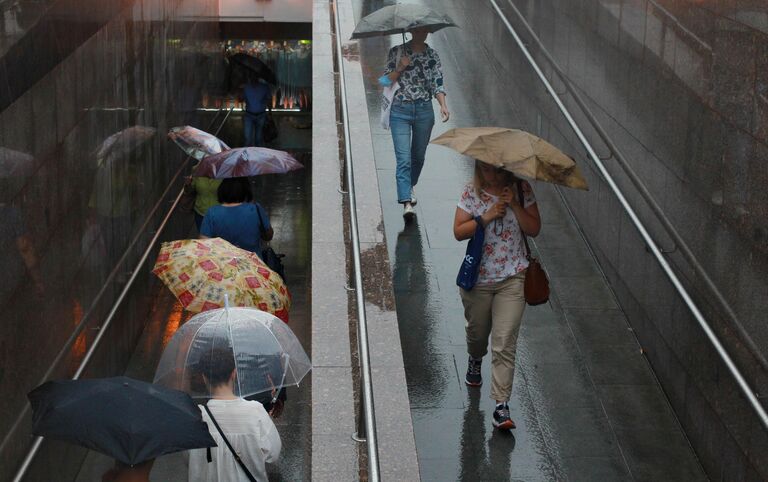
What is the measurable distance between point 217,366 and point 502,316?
6.17 feet

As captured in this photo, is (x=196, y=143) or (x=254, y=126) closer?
(x=196, y=143)

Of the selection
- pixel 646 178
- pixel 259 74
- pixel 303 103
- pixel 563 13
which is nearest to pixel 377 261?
pixel 646 178

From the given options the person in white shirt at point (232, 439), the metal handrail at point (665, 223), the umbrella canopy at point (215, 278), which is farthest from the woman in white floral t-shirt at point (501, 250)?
the person in white shirt at point (232, 439)

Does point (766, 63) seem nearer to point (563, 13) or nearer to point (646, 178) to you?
point (646, 178)

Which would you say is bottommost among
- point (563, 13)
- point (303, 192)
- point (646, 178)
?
point (303, 192)

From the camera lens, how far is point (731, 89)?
6.73 metres

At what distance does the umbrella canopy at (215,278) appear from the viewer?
25.3 ft

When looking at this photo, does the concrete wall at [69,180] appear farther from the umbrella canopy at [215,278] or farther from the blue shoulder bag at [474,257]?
the blue shoulder bag at [474,257]

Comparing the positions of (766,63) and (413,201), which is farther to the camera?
(413,201)

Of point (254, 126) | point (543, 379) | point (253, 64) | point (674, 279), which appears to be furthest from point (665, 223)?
point (253, 64)

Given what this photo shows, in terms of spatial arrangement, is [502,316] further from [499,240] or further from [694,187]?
[694,187]

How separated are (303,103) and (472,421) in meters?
20.9

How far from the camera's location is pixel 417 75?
984 cm

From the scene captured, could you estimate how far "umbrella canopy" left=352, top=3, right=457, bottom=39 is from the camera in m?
10.0
